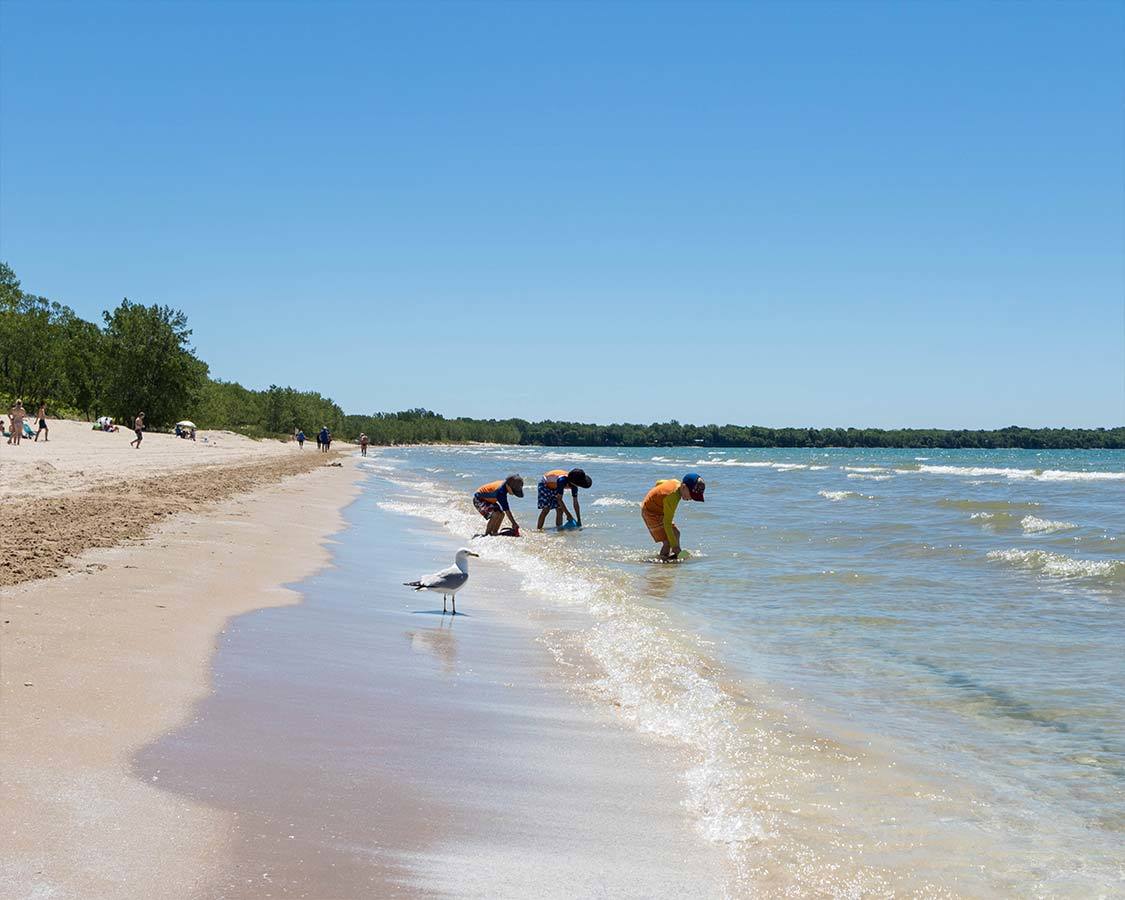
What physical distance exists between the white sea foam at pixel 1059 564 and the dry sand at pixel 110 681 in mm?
10073

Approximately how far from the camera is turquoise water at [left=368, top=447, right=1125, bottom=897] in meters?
3.85

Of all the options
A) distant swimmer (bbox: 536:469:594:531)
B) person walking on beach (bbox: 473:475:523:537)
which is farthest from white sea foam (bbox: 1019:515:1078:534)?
person walking on beach (bbox: 473:475:523:537)

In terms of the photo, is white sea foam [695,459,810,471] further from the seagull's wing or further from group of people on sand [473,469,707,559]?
the seagull's wing

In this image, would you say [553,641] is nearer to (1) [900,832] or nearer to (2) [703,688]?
(2) [703,688]

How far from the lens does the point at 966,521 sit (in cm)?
2142

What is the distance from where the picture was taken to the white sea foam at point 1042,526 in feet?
63.1

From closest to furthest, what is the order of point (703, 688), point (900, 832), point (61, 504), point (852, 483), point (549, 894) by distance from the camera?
1. point (549, 894)
2. point (900, 832)
3. point (703, 688)
4. point (61, 504)
5. point (852, 483)

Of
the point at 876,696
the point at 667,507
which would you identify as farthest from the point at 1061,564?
the point at 876,696

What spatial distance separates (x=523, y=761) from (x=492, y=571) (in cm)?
807

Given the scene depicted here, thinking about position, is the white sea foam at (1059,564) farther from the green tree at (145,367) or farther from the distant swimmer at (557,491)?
the green tree at (145,367)

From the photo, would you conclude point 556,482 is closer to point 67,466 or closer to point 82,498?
point 82,498

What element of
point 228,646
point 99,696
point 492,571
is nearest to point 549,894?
point 99,696

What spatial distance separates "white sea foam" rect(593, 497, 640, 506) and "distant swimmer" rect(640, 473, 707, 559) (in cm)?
1228

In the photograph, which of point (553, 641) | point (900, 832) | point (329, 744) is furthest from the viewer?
point (553, 641)
